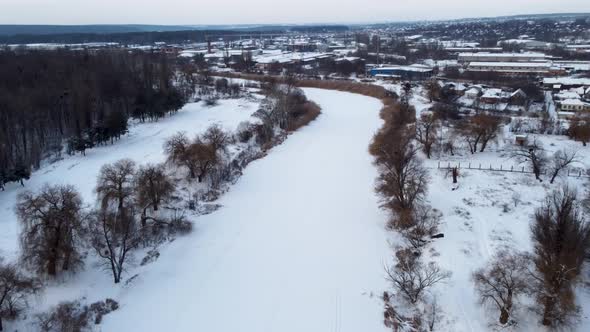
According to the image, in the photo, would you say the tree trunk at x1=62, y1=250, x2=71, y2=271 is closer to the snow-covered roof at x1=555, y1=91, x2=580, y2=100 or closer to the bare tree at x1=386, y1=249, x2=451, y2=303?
the bare tree at x1=386, y1=249, x2=451, y2=303

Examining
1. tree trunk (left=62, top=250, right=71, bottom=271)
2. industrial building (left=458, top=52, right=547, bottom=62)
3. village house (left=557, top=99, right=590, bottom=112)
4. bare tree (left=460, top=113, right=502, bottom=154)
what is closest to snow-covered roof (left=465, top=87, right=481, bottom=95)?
village house (left=557, top=99, right=590, bottom=112)

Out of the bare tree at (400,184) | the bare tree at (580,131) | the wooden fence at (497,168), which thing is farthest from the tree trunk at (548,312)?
the bare tree at (580,131)

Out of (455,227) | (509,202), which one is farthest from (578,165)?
(455,227)

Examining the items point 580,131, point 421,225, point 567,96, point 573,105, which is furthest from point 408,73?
point 421,225

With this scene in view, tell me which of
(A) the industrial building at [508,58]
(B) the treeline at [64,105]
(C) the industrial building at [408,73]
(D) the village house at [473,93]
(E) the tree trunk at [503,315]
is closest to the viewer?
(E) the tree trunk at [503,315]

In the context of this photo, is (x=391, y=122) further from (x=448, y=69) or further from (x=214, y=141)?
(x=448, y=69)

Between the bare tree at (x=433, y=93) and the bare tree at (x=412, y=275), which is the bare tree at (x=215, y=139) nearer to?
the bare tree at (x=412, y=275)
